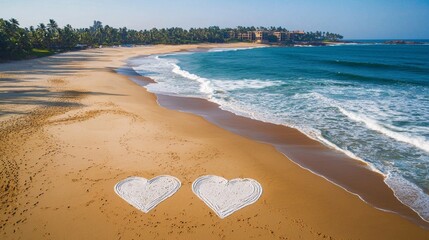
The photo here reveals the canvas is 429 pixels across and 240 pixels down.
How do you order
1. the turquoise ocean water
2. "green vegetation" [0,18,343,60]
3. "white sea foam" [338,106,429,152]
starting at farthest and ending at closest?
"green vegetation" [0,18,343,60], "white sea foam" [338,106,429,152], the turquoise ocean water

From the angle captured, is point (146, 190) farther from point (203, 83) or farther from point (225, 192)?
point (203, 83)

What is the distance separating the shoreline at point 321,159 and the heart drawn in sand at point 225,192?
3123 millimetres

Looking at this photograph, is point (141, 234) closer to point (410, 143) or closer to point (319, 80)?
point (410, 143)

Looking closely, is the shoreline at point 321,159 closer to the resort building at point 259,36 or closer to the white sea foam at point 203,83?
the white sea foam at point 203,83

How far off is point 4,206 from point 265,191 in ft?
26.8

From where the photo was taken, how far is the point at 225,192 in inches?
353

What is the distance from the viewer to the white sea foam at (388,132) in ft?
43.1

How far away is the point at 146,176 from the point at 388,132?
13.1 m

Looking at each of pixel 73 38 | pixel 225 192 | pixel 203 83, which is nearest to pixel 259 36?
pixel 73 38

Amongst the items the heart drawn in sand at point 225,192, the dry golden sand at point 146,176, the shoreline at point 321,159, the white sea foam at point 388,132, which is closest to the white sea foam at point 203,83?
the shoreline at point 321,159

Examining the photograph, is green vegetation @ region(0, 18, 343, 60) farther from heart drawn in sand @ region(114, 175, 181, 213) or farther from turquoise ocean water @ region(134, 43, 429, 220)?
heart drawn in sand @ region(114, 175, 181, 213)

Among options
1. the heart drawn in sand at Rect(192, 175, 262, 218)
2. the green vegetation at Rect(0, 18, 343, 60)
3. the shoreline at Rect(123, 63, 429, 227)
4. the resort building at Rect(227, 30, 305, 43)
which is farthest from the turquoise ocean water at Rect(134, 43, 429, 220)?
the resort building at Rect(227, 30, 305, 43)

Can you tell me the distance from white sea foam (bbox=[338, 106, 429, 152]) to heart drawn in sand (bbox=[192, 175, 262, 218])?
30.1ft

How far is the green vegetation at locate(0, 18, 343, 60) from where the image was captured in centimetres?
4588
